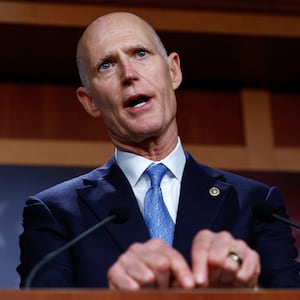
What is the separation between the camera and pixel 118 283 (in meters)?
1.74

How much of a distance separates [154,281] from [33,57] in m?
1.91

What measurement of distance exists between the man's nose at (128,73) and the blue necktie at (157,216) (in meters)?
0.23

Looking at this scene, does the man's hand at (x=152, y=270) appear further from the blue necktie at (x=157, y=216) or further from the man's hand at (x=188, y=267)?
the blue necktie at (x=157, y=216)

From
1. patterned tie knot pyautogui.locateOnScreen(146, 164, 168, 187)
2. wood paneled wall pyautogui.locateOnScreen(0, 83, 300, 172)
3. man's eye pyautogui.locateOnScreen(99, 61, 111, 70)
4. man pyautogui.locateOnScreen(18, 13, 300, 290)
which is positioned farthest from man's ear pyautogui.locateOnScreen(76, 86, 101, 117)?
wood paneled wall pyautogui.locateOnScreen(0, 83, 300, 172)

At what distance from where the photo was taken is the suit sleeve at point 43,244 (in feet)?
6.85

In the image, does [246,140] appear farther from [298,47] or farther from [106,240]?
[106,240]

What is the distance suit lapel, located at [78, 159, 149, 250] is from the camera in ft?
7.26

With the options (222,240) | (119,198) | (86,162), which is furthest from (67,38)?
(222,240)

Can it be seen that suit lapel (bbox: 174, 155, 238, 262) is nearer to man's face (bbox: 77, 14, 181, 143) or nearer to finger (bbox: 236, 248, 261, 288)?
man's face (bbox: 77, 14, 181, 143)

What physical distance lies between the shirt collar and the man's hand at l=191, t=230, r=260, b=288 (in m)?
0.59

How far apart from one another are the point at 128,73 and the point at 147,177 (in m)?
0.23

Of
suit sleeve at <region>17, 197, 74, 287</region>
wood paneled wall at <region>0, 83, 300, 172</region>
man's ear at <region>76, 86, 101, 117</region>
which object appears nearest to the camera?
suit sleeve at <region>17, 197, 74, 287</region>

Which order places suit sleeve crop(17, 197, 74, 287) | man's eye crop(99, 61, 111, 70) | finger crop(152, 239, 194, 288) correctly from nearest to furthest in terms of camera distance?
finger crop(152, 239, 194, 288) < suit sleeve crop(17, 197, 74, 287) < man's eye crop(99, 61, 111, 70)

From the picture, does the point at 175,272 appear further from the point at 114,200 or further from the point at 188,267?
the point at 114,200
